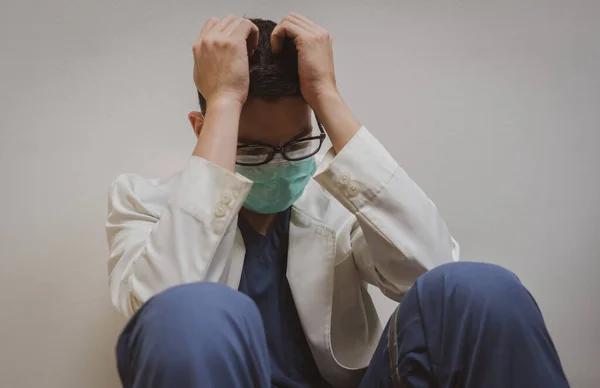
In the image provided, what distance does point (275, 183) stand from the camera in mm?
A: 819

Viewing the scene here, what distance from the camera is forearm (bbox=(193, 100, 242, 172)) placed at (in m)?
0.73

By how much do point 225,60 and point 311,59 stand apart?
4.2 inches

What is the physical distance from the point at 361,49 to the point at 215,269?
1.98 ft

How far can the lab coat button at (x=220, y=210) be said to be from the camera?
2.28 feet

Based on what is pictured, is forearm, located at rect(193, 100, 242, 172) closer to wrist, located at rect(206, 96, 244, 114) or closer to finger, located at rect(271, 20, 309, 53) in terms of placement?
wrist, located at rect(206, 96, 244, 114)

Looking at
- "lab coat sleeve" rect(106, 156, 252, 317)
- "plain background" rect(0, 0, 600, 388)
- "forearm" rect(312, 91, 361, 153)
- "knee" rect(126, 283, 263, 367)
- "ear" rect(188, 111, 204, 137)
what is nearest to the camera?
"knee" rect(126, 283, 263, 367)

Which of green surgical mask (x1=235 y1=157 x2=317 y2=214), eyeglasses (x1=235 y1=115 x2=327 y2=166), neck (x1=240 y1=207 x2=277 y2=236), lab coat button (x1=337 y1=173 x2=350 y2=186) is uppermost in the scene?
lab coat button (x1=337 y1=173 x2=350 y2=186)

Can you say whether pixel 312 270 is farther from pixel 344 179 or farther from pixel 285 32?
pixel 285 32

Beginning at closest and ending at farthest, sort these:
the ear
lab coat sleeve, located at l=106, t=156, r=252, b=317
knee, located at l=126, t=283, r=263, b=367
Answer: knee, located at l=126, t=283, r=263, b=367
lab coat sleeve, located at l=106, t=156, r=252, b=317
the ear

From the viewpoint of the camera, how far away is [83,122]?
1090mm

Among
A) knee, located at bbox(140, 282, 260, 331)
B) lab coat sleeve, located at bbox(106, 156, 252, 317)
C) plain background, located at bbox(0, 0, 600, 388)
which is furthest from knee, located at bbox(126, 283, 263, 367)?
plain background, located at bbox(0, 0, 600, 388)

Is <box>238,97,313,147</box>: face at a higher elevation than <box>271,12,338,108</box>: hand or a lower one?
lower

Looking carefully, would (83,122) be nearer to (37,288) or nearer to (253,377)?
(37,288)

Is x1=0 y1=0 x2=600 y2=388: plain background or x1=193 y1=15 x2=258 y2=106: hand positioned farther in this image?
x1=0 y1=0 x2=600 y2=388: plain background
